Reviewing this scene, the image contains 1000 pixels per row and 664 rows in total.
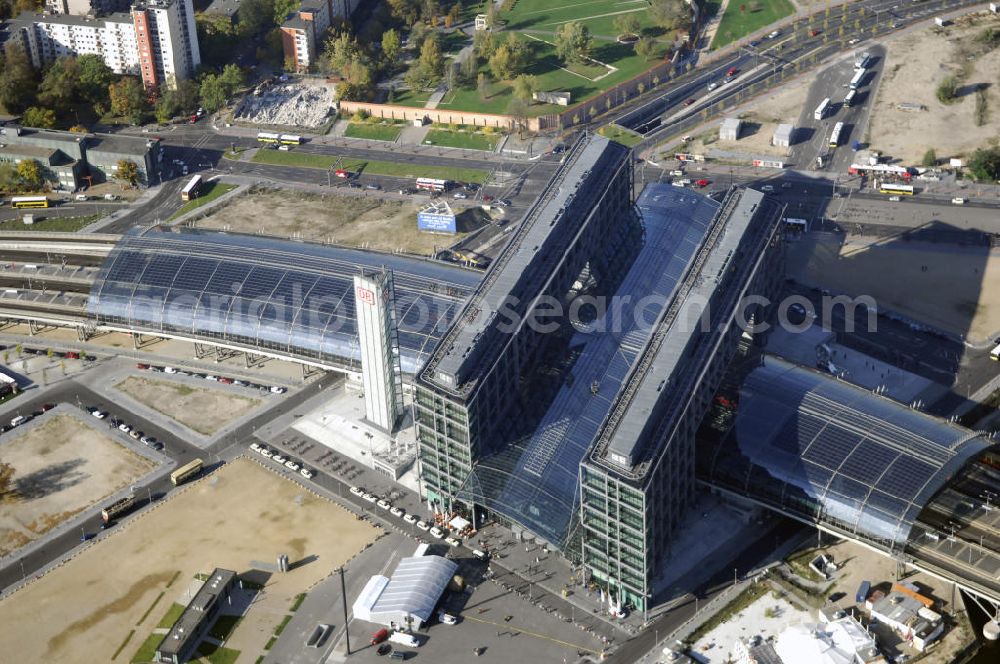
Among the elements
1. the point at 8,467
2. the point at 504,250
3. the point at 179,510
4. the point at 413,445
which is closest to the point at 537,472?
Answer: the point at 413,445

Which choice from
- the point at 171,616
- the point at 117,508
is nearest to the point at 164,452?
the point at 117,508

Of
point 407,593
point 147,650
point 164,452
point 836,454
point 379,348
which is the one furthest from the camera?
point 164,452

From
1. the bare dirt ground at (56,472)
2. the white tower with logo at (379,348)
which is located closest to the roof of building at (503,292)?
the white tower with logo at (379,348)

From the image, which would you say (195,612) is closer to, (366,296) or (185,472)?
(185,472)

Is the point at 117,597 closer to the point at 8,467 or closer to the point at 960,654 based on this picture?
the point at 8,467

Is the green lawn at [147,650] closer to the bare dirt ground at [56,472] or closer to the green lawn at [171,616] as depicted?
the green lawn at [171,616]

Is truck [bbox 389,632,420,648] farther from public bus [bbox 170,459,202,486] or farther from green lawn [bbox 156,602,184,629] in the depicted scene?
public bus [bbox 170,459,202,486]
